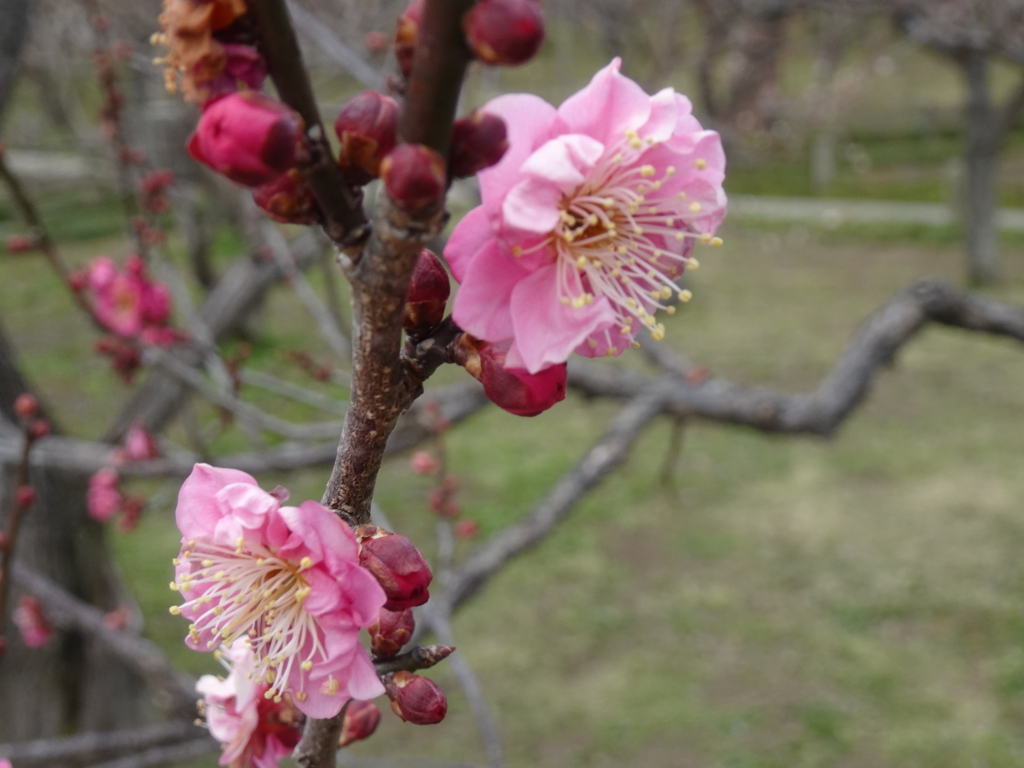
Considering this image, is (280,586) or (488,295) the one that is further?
(280,586)

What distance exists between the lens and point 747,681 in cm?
396

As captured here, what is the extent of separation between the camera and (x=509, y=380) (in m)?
0.61

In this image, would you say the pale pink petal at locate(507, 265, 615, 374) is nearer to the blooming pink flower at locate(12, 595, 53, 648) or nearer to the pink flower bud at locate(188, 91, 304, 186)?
the pink flower bud at locate(188, 91, 304, 186)

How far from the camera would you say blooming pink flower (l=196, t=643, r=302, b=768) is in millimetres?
789

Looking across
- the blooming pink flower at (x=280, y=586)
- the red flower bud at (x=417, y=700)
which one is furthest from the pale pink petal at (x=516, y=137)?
the red flower bud at (x=417, y=700)

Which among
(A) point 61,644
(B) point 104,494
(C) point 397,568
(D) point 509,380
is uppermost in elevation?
(D) point 509,380

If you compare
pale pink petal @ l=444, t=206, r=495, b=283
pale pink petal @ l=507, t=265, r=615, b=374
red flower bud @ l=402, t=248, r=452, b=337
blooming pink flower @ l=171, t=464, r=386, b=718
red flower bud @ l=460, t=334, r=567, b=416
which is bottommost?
blooming pink flower @ l=171, t=464, r=386, b=718

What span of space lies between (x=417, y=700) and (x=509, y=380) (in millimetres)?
275

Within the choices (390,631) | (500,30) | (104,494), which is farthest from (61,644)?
(500,30)

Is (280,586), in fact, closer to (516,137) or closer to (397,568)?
(397,568)

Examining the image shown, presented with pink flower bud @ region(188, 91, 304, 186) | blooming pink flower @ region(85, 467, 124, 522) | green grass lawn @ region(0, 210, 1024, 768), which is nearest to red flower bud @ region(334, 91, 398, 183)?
pink flower bud @ region(188, 91, 304, 186)

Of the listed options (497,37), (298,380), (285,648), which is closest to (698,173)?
(497,37)

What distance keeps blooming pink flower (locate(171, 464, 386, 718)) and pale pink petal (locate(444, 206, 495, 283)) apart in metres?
0.19

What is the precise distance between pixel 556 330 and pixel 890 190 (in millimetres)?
16201
